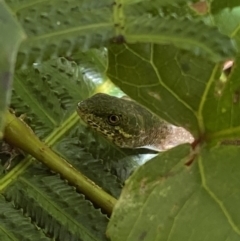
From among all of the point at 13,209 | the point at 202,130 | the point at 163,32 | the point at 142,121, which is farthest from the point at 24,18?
the point at 142,121

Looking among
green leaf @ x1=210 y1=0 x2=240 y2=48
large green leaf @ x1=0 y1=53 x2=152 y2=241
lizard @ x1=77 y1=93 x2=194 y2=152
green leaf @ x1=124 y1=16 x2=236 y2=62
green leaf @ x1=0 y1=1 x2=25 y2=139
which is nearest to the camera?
green leaf @ x1=0 y1=1 x2=25 y2=139

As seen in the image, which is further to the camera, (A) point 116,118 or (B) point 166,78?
(A) point 116,118

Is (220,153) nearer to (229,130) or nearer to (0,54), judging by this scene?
(229,130)

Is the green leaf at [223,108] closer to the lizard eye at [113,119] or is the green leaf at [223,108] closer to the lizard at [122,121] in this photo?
the lizard at [122,121]

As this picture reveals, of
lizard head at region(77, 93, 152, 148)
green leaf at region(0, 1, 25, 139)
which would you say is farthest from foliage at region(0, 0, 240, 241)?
lizard head at region(77, 93, 152, 148)

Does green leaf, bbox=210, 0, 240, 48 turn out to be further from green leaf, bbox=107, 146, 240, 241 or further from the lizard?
the lizard

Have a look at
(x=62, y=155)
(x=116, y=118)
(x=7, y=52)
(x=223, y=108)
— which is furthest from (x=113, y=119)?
(x=7, y=52)

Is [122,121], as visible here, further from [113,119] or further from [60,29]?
[60,29]
